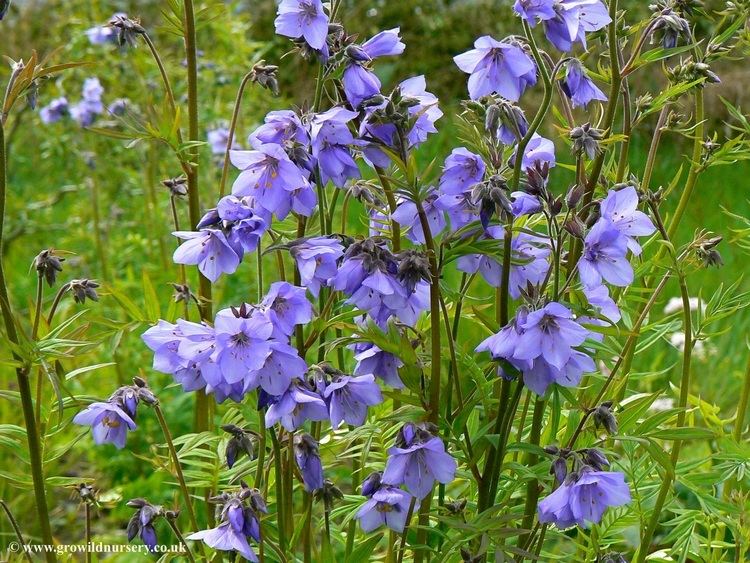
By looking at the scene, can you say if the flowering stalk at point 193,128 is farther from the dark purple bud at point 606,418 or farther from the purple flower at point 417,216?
the dark purple bud at point 606,418

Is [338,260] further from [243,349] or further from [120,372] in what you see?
[120,372]

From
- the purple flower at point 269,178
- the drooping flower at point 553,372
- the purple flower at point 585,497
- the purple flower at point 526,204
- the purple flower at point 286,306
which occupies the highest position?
the purple flower at point 269,178

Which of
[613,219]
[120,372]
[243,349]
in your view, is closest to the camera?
[243,349]

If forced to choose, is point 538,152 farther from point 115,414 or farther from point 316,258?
point 115,414

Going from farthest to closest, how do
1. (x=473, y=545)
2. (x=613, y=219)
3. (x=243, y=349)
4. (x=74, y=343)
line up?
(x=473, y=545)
(x=74, y=343)
(x=613, y=219)
(x=243, y=349)

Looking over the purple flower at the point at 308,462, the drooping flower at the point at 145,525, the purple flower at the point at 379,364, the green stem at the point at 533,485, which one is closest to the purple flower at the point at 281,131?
the purple flower at the point at 379,364

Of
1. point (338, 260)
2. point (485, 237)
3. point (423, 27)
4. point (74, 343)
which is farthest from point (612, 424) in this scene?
point (423, 27)

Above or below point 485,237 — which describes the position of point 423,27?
below

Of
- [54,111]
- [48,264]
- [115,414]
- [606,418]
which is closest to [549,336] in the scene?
[606,418]
